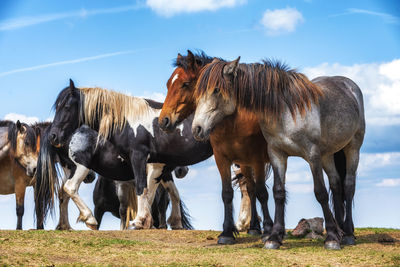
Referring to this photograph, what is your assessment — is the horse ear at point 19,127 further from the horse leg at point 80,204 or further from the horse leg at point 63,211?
the horse leg at point 80,204

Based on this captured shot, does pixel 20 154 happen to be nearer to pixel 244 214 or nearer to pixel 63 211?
pixel 63 211

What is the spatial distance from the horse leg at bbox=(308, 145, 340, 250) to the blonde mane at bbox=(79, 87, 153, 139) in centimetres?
402

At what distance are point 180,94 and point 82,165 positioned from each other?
358 centimetres

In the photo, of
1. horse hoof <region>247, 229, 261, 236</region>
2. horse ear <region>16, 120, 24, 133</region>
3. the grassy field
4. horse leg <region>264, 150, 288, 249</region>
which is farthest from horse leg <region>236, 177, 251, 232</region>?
horse ear <region>16, 120, 24, 133</region>

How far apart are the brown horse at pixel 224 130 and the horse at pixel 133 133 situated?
222 cm

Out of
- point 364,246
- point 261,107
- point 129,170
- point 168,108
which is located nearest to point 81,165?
point 129,170

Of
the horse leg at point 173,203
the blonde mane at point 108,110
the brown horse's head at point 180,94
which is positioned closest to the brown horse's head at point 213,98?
the brown horse's head at point 180,94

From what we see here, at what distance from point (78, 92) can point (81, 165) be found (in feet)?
4.45

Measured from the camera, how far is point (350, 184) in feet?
26.1

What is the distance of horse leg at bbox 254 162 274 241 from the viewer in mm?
7680

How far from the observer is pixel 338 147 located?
754 centimetres

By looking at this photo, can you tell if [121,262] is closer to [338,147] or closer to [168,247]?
[168,247]

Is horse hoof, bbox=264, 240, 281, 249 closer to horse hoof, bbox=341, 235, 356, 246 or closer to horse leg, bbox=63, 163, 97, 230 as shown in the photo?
horse hoof, bbox=341, 235, 356, 246

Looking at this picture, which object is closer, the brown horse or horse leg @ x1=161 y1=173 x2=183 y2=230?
the brown horse
